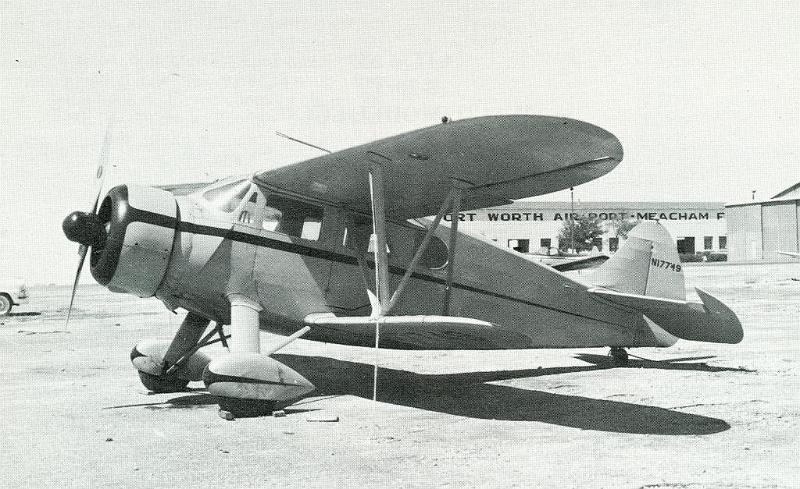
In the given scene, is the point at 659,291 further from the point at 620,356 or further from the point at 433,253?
the point at 433,253

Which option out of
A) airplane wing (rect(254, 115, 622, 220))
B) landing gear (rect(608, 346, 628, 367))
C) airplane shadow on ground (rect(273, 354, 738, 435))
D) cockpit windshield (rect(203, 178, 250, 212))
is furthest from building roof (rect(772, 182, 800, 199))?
cockpit windshield (rect(203, 178, 250, 212))

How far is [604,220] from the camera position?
83438 millimetres

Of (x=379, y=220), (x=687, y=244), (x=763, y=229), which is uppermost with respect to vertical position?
(x=763, y=229)

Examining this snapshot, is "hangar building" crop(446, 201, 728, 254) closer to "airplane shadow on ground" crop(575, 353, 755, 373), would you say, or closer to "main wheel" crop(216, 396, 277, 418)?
"airplane shadow on ground" crop(575, 353, 755, 373)

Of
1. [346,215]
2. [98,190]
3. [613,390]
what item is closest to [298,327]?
[346,215]

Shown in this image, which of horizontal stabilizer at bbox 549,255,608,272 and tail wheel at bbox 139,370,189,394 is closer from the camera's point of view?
tail wheel at bbox 139,370,189,394

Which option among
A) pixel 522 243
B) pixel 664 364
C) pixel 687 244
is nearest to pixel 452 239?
pixel 664 364

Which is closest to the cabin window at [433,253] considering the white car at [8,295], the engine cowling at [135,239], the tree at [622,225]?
the engine cowling at [135,239]

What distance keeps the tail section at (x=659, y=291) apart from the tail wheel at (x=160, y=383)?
511cm

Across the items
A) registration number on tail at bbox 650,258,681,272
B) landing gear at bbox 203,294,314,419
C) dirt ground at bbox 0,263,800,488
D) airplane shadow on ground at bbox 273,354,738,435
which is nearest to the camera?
dirt ground at bbox 0,263,800,488

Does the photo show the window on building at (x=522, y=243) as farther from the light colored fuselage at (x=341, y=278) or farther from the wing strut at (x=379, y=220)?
the wing strut at (x=379, y=220)

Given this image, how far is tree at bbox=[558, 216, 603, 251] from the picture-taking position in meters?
77.2

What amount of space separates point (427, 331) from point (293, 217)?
2.08 meters

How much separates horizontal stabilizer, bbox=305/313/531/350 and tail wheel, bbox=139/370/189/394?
1640 millimetres
